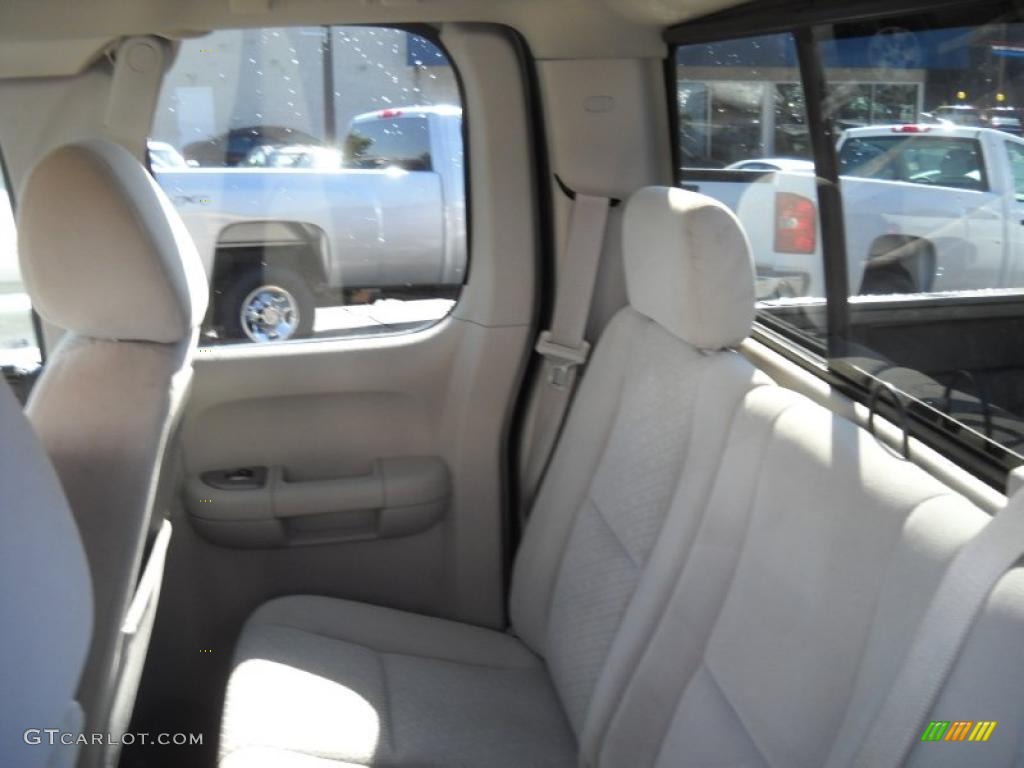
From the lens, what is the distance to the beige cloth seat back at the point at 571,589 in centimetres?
180

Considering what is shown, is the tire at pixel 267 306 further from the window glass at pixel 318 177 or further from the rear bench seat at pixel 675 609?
the rear bench seat at pixel 675 609

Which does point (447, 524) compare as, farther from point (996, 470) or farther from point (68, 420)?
point (996, 470)

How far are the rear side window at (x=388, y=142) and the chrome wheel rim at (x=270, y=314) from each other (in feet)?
1.13

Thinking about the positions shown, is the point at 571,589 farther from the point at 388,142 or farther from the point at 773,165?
the point at 388,142

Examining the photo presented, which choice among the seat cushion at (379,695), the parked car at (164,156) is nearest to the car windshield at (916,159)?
the seat cushion at (379,695)

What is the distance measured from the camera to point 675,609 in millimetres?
1651

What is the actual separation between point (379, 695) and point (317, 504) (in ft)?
2.05

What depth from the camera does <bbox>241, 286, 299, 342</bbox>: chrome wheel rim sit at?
8.18 ft

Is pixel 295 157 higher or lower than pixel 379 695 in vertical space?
higher

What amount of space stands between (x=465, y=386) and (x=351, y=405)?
0.90 feet

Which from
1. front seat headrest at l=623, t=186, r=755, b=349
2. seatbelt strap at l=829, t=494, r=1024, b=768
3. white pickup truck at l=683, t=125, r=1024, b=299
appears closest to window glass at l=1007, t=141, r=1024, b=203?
white pickup truck at l=683, t=125, r=1024, b=299

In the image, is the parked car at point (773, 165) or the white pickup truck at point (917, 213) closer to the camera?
the white pickup truck at point (917, 213)

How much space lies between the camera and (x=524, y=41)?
7.84ft


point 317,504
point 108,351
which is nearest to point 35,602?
point 108,351
